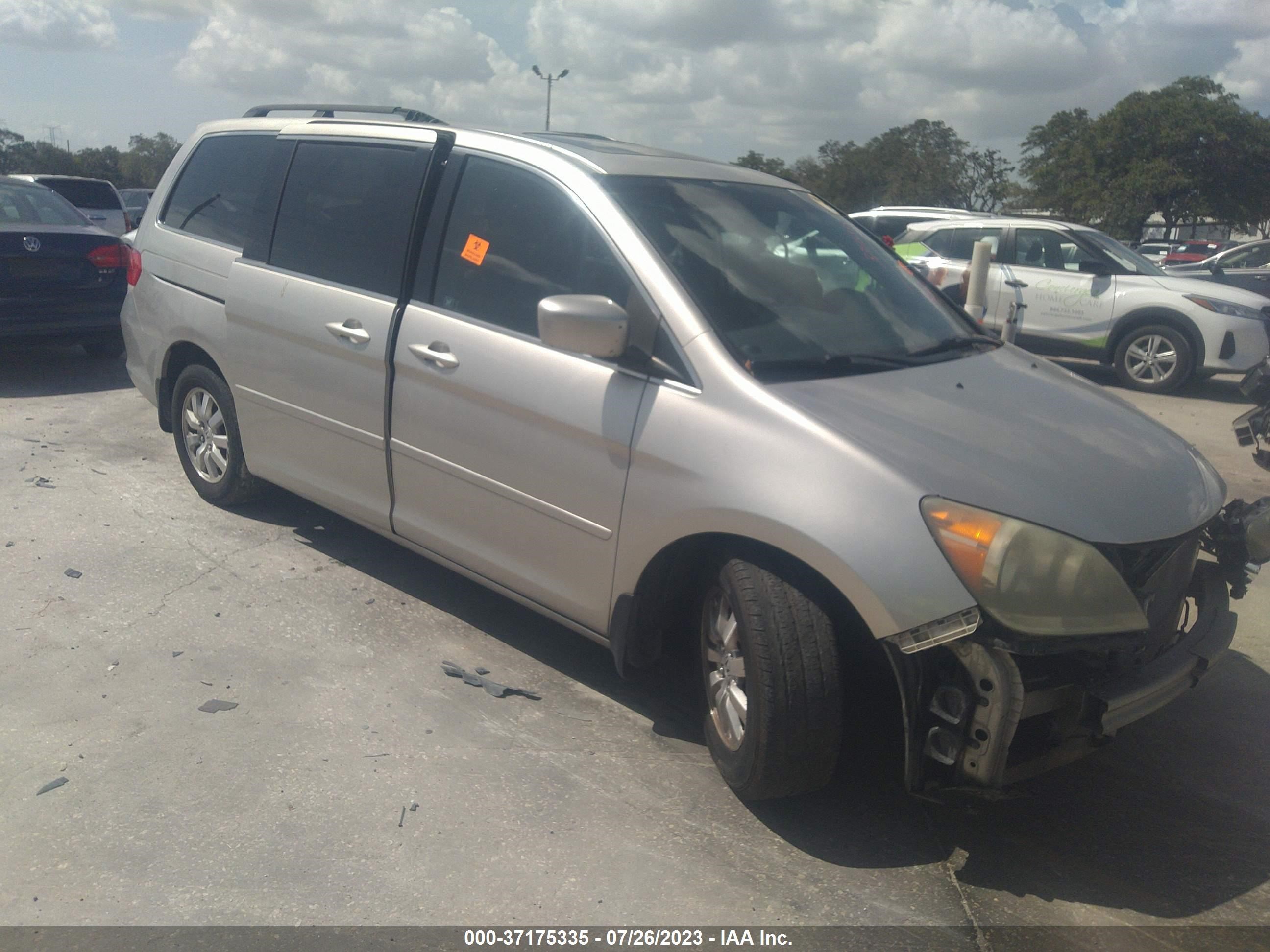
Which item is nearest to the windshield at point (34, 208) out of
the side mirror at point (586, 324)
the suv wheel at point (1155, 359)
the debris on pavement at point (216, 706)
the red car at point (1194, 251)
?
the debris on pavement at point (216, 706)

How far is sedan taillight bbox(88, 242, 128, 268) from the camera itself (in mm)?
8750

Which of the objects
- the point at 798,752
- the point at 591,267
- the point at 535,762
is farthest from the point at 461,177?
the point at 798,752

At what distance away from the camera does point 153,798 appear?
3117 millimetres

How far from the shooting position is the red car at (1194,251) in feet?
88.0

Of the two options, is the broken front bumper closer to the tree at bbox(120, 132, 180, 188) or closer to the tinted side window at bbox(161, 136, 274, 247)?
the tinted side window at bbox(161, 136, 274, 247)

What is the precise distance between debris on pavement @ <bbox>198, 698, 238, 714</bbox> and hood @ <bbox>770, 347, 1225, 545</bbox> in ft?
7.08

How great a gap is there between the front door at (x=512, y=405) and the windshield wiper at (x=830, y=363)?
376 millimetres

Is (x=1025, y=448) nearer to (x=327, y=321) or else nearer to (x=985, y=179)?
(x=327, y=321)

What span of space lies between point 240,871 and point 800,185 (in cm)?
344

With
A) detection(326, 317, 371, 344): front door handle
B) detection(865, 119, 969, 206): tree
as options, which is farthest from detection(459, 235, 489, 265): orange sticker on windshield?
detection(865, 119, 969, 206): tree

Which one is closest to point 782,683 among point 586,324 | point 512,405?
point 586,324

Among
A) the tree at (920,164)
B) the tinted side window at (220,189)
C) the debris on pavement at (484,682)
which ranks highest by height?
the tree at (920,164)

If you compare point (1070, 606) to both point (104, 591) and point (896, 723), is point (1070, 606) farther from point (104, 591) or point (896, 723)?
point (104, 591)

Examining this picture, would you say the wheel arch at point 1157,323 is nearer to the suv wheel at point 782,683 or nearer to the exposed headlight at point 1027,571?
the exposed headlight at point 1027,571
